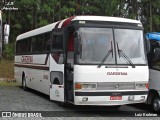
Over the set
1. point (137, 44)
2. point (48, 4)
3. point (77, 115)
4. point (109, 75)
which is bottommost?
point (77, 115)

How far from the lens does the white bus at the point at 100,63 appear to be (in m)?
10.7

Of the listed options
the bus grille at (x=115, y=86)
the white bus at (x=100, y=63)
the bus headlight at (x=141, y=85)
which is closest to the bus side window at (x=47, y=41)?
the white bus at (x=100, y=63)

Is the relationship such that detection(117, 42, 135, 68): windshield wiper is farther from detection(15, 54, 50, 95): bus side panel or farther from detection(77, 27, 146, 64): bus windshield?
detection(15, 54, 50, 95): bus side panel

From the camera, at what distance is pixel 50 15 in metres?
45.0

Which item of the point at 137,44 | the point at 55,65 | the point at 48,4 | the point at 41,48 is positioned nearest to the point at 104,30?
the point at 137,44

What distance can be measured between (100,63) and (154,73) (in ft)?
7.55

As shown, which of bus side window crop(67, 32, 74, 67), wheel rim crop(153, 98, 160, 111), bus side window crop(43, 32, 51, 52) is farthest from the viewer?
bus side window crop(43, 32, 51, 52)

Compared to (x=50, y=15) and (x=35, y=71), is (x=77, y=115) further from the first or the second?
(x=50, y=15)

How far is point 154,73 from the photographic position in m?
12.1

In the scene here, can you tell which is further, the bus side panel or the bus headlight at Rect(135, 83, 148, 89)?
the bus side panel

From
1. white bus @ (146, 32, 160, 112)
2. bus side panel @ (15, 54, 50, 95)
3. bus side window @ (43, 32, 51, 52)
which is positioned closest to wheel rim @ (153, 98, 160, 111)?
white bus @ (146, 32, 160, 112)

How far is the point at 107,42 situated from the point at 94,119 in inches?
93.2

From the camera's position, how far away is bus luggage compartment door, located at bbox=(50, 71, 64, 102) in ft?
38.3

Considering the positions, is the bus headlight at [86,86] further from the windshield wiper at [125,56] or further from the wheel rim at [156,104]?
the wheel rim at [156,104]
